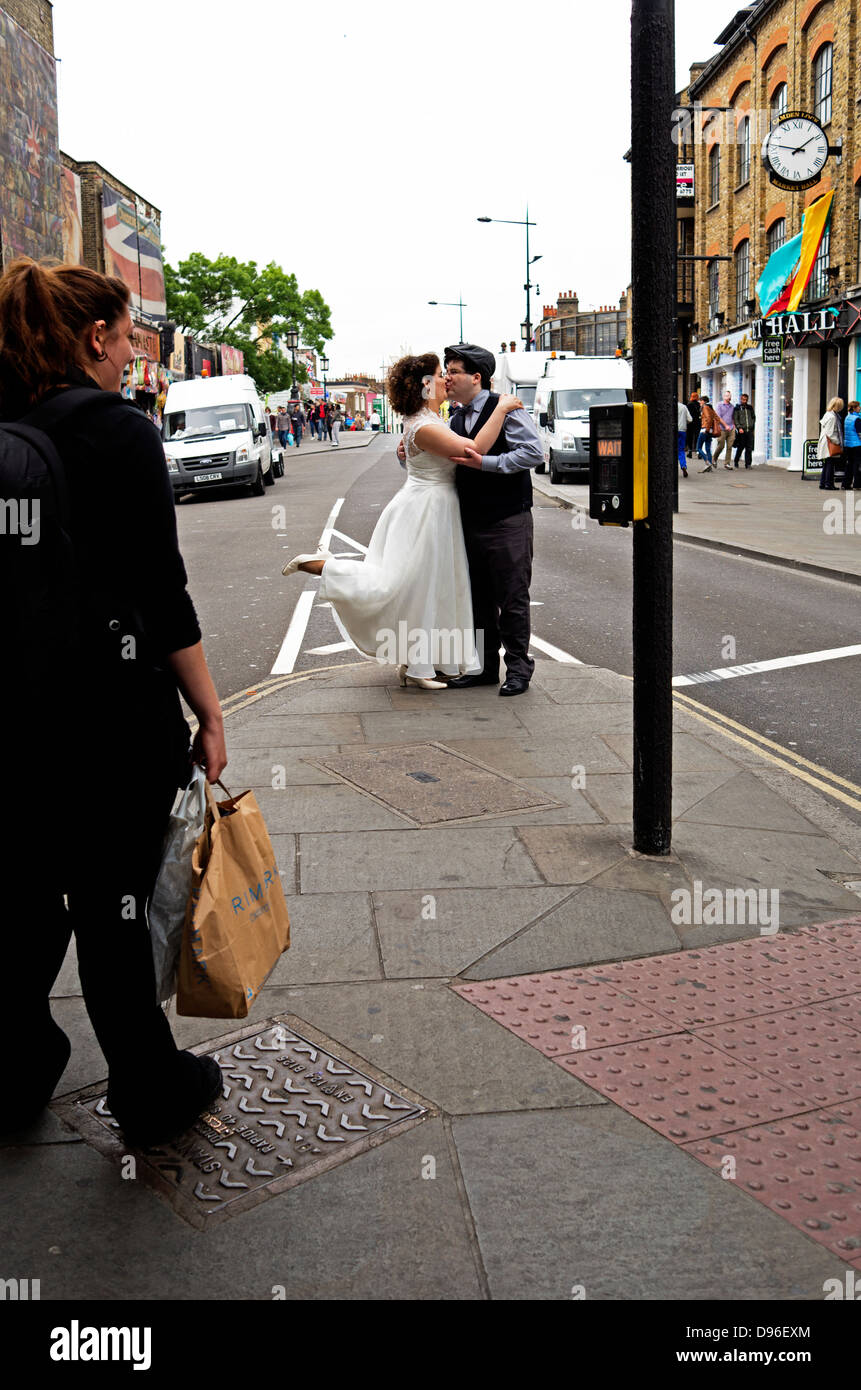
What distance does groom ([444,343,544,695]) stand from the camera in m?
7.21

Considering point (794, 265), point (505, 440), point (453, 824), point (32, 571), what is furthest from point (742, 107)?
point (32, 571)

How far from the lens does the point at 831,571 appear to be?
13906 mm

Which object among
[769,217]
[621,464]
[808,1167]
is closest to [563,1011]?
[808,1167]

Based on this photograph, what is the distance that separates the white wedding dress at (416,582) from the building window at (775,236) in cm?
2950

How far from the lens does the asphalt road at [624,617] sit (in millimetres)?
7875

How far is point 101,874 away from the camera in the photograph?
2.61m

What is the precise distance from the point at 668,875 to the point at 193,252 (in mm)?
70680

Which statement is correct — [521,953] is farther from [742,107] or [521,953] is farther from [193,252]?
[193,252]

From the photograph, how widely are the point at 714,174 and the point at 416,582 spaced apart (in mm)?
37291

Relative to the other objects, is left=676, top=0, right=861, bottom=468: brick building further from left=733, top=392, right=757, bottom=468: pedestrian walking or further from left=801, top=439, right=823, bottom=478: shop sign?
left=801, top=439, right=823, bottom=478: shop sign

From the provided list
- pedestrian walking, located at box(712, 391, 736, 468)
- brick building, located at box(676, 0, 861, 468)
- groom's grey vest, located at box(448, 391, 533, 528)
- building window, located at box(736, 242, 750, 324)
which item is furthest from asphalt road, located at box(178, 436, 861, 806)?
building window, located at box(736, 242, 750, 324)

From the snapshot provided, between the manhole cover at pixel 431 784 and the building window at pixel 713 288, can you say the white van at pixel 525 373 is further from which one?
the manhole cover at pixel 431 784

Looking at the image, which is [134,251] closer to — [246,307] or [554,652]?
[246,307]

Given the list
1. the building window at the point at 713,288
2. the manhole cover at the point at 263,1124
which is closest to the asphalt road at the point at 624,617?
the manhole cover at the point at 263,1124
